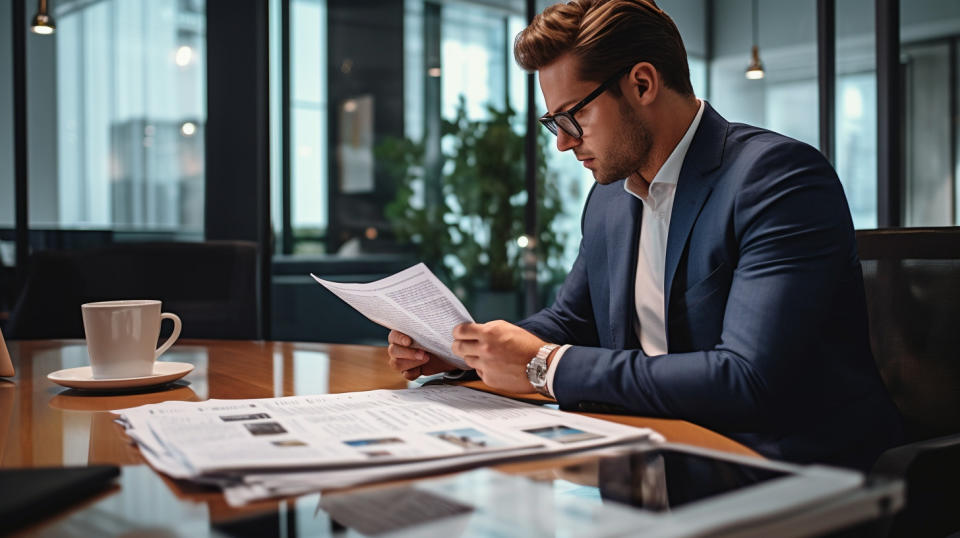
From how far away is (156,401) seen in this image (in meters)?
1.09

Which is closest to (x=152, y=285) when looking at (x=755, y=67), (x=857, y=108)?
(x=755, y=67)

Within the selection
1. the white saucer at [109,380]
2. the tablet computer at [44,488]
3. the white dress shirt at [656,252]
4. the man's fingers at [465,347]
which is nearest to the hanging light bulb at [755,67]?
the white dress shirt at [656,252]

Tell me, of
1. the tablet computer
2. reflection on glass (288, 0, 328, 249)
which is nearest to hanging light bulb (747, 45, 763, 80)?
reflection on glass (288, 0, 328, 249)

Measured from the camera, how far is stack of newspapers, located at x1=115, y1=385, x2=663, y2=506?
26.1 inches

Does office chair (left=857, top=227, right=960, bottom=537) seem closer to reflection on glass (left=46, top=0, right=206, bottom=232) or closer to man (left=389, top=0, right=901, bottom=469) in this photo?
man (left=389, top=0, right=901, bottom=469)

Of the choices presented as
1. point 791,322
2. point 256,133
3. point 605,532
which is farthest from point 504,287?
point 605,532

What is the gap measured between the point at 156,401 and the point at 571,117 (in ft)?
2.74

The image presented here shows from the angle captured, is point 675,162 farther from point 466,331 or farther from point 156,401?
point 156,401

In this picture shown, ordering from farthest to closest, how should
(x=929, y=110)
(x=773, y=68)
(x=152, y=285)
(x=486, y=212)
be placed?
(x=486, y=212)
(x=773, y=68)
(x=929, y=110)
(x=152, y=285)

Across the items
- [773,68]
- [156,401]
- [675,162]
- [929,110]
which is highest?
[773,68]

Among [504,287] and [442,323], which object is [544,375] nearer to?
[442,323]

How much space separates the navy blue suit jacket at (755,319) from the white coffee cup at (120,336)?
0.63 meters

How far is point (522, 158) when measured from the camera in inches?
184

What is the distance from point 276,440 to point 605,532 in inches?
16.8
